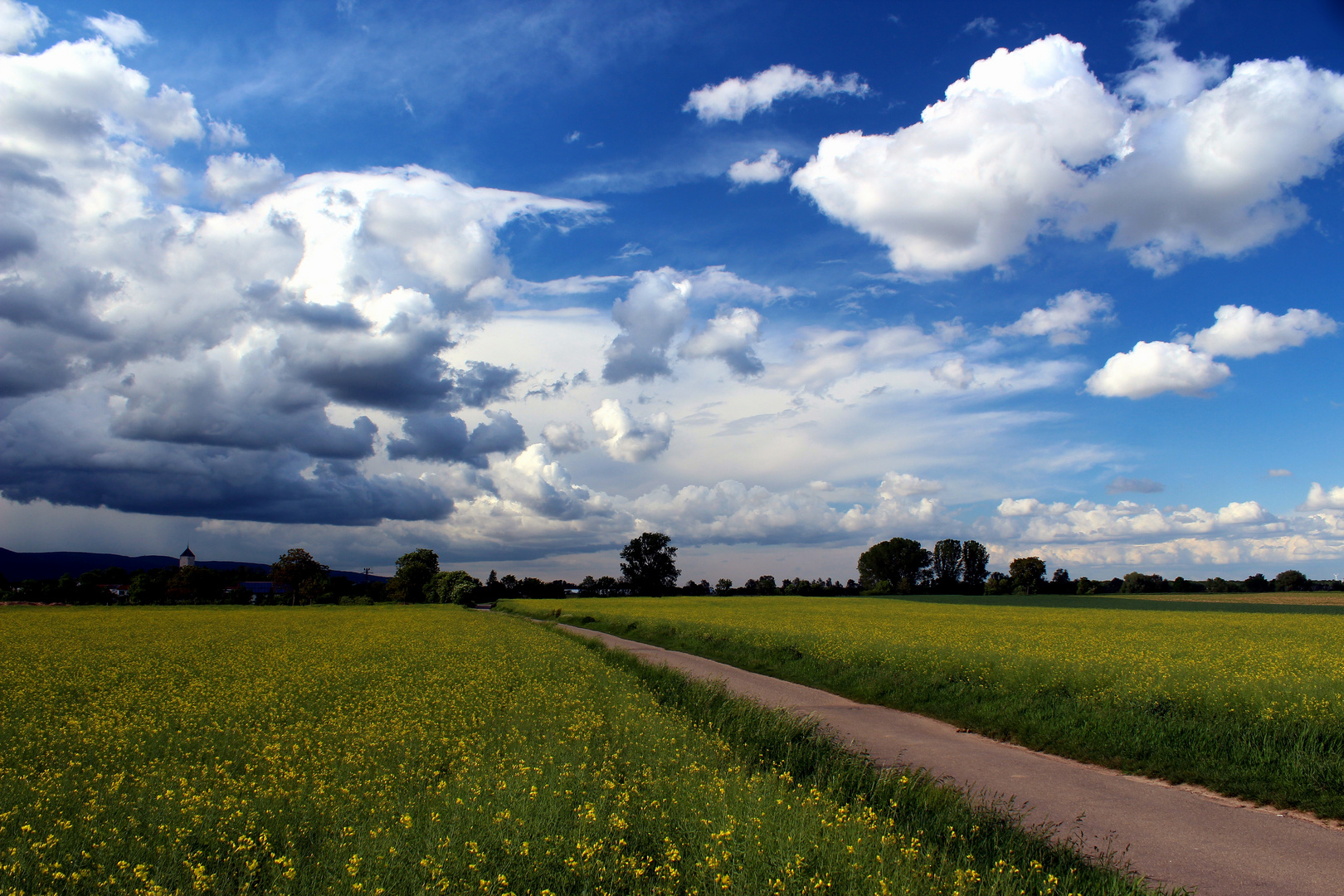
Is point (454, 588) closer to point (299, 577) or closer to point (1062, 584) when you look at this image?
point (299, 577)

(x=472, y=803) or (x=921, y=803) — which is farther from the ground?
(x=472, y=803)

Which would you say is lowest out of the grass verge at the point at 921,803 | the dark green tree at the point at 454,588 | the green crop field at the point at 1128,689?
the dark green tree at the point at 454,588

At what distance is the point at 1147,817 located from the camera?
800 centimetres

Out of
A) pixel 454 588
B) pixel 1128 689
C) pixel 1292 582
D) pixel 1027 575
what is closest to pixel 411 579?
pixel 454 588

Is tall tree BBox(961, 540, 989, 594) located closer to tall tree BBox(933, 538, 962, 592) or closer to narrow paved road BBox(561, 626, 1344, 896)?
tall tree BBox(933, 538, 962, 592)

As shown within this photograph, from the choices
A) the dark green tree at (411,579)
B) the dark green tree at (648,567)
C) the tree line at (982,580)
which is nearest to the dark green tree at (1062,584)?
the tree line at (982,580)

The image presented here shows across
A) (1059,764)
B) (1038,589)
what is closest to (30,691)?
(1059,764)

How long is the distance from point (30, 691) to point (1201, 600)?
88.5m

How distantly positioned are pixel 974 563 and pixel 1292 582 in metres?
42.9

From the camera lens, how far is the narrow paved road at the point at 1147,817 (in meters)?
6.32

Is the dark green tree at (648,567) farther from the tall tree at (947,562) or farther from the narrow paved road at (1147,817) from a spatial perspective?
the narrow paved road at (1147,817)

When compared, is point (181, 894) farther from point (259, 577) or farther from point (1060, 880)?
point (259, 577)

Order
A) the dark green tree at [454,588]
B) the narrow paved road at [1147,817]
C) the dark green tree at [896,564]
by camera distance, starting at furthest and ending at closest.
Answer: the dark green tree at [896,564], the dark green tree at [454,588], the narrow paved road at [1147,817]

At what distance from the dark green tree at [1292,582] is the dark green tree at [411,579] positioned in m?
115
